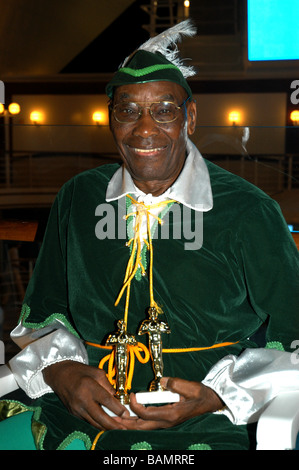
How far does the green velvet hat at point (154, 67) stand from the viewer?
1433 millimetres

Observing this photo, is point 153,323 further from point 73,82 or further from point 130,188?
point 73,82

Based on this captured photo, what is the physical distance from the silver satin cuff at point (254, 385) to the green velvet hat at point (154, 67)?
1.99 feet

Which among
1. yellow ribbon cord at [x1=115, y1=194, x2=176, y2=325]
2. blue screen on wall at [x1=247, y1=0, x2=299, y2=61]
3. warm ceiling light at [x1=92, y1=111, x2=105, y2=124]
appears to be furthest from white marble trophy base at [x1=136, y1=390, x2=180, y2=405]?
warm ceiling light at [x1=92, y1=111, x2=105, y2=124]

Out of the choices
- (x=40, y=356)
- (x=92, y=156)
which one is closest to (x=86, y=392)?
(x=40, y=356)

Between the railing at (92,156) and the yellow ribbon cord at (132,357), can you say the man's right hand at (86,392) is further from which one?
the railing at (92,156)

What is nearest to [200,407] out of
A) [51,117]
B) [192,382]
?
[192,382]

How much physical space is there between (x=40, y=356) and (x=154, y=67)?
0.68 m

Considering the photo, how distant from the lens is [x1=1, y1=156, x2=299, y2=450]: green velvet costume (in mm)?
1396

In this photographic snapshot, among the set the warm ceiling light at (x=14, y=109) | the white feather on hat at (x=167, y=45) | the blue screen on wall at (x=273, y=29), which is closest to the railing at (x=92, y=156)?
the blue screen on wall at (x=273, y=29)

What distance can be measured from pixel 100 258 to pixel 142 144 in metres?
0.27

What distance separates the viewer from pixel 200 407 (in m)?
1.37

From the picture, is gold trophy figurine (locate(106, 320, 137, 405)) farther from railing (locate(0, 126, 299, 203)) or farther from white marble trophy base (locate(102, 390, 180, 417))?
railing (locate(0, 126, 299, 203))

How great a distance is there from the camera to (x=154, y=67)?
56.5 inches

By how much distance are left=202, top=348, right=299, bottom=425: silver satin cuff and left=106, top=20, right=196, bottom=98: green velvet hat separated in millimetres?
607
